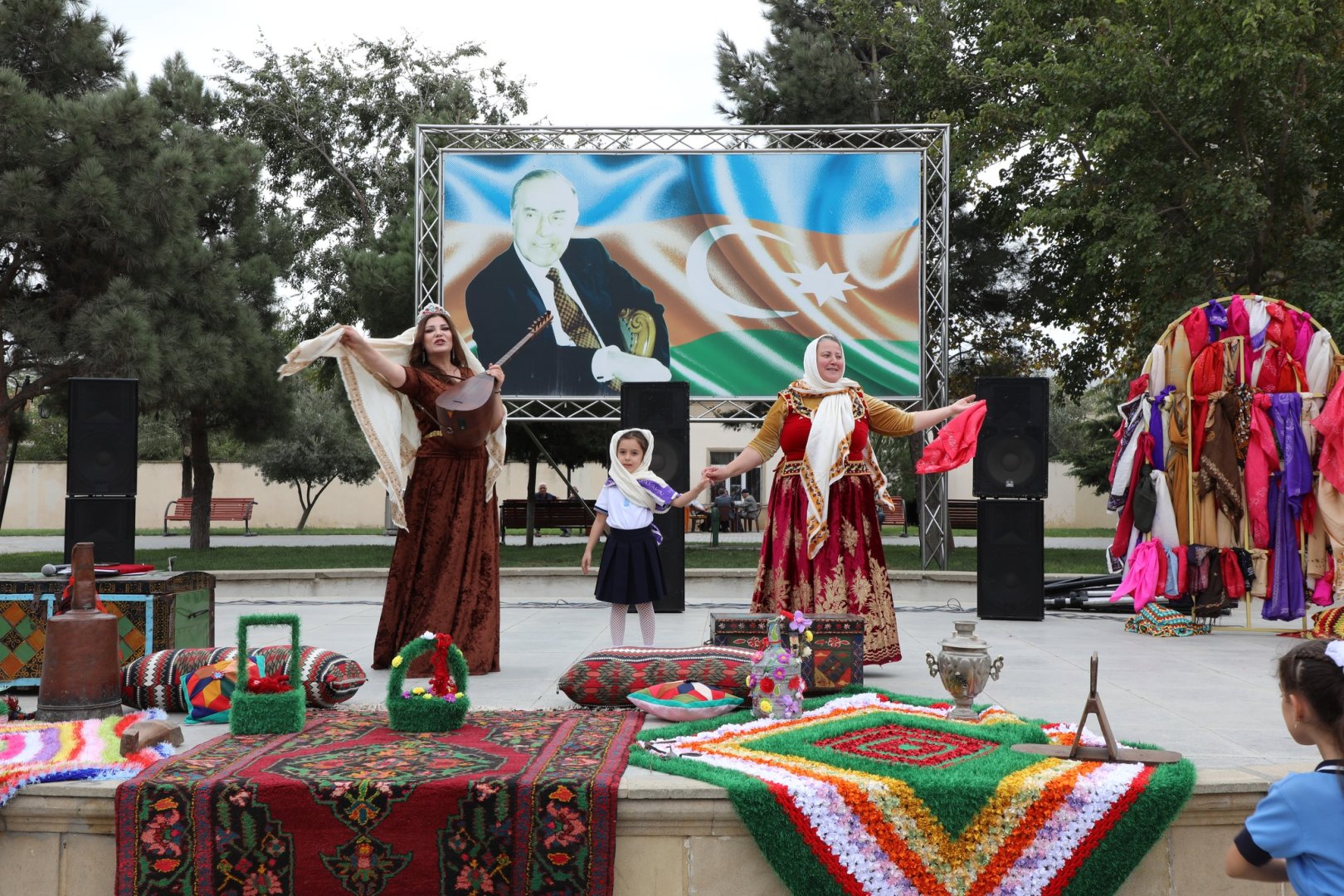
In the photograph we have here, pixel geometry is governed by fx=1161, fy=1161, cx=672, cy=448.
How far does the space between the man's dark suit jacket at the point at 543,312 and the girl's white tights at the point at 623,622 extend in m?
6.80

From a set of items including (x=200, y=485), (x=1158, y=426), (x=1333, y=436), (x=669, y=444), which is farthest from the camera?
(x=200, y=485)

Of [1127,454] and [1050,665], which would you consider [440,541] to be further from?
[1127,454]

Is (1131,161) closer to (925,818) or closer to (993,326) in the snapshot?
(993,326)

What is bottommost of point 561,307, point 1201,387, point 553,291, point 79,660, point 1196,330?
point 79,660

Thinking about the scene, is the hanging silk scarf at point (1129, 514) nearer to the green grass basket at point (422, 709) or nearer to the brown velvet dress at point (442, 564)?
the brown velvet dress at point (442, 564)

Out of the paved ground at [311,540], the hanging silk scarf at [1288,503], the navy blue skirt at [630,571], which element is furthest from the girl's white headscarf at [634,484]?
the paved ground at [311,540]

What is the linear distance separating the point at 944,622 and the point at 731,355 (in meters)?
4.90

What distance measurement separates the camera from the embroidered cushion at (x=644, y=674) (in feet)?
14.5

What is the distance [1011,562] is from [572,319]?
573 cm

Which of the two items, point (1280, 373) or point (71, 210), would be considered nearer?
point (1280, 373)

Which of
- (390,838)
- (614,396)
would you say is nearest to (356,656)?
(390,838)

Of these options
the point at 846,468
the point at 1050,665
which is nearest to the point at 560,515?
the point at 1050,665

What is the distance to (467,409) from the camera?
17.4ft

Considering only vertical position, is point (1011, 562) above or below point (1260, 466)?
below
